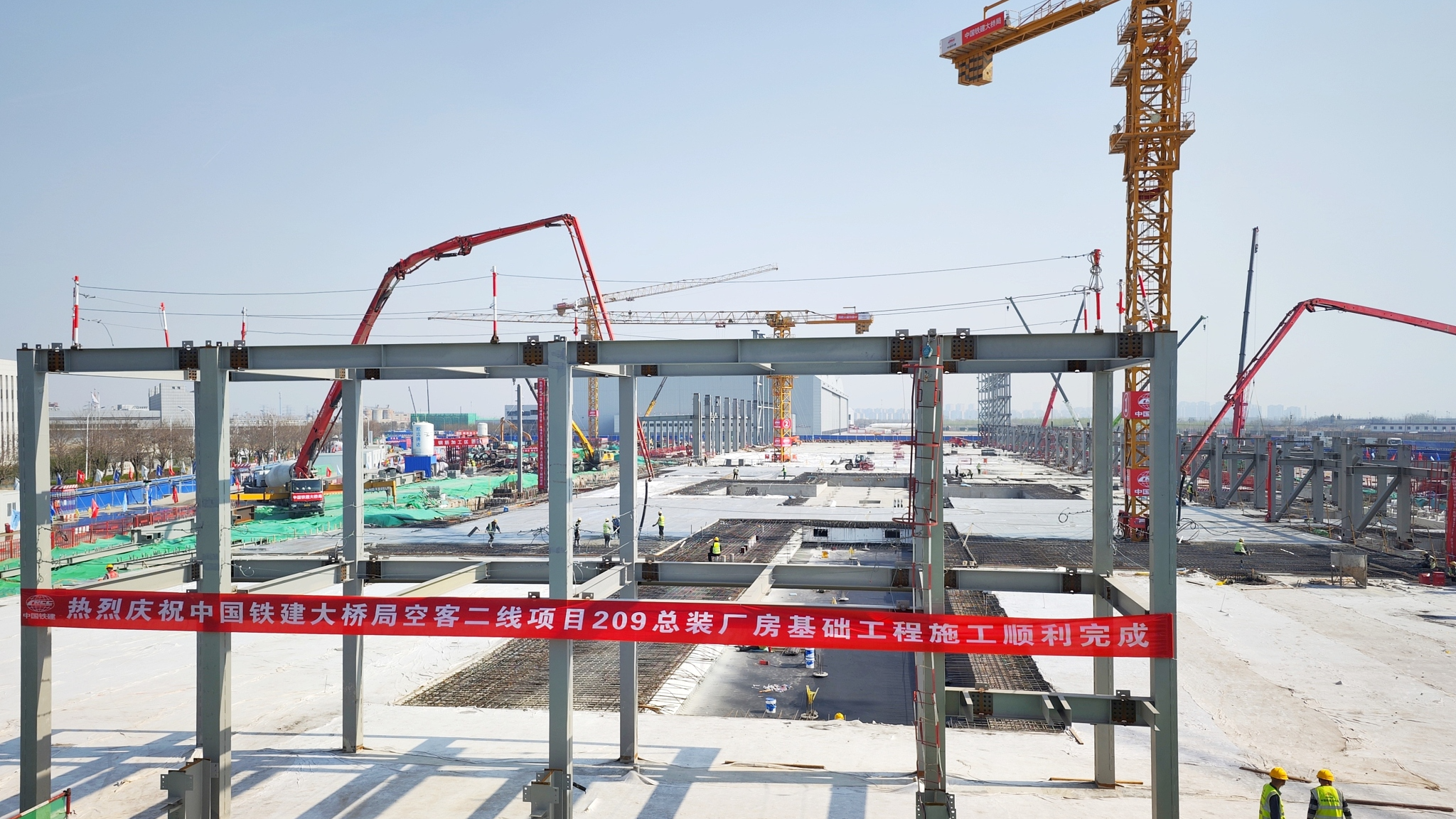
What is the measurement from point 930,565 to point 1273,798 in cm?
444

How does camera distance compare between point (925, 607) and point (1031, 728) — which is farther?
point (1031, 728)

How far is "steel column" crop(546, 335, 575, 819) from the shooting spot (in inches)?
Result: 404

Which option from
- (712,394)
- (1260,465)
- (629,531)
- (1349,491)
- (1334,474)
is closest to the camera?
(629,531)

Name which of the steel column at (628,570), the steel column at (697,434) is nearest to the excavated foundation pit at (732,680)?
the steel column at (628,570)

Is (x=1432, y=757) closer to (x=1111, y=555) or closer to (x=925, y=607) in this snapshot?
(x=1111, y=555)

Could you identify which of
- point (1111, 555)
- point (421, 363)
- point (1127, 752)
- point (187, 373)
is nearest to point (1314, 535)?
point (1127, 752)

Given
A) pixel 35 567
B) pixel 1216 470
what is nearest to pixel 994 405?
pixel 1216 470

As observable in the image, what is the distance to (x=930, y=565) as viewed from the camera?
9758 millimetres

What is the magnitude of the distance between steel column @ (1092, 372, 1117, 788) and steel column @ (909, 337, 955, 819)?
142 inches

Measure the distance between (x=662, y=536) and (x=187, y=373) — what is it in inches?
1046

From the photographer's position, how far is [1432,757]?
43.9ft

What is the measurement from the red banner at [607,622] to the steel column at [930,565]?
0.43 metres

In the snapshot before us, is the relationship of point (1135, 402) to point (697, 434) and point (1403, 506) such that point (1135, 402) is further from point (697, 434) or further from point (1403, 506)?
point (697, 434)

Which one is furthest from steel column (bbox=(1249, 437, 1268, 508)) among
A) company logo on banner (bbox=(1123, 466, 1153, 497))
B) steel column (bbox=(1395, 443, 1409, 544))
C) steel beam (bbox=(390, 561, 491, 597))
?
steel beam (bbox=(390, 561, 491, 597))
